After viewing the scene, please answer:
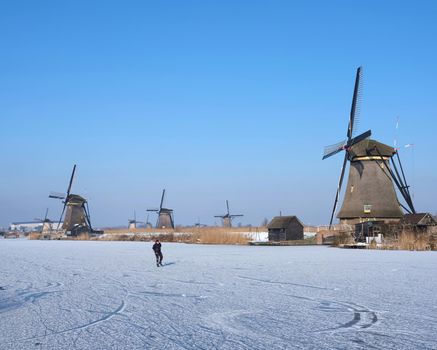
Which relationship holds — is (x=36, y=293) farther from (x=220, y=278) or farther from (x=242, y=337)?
(x=242, y=337)

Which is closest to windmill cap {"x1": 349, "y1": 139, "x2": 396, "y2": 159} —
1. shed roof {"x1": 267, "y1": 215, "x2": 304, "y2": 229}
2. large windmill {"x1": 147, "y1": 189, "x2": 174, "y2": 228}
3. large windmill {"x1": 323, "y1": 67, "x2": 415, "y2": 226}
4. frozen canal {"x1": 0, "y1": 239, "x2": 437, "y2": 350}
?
large windmill {"x1": 323, "y1": 67, "x2": 415, "y2": 226}

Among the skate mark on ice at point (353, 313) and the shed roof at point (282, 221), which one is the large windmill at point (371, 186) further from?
the skate mark on ice at point (353, 313)

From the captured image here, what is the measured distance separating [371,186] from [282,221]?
10.3 meters

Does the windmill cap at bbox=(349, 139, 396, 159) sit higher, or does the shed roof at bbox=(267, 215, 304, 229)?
the windmill cap at bbox=(349, 139, 396, 159)

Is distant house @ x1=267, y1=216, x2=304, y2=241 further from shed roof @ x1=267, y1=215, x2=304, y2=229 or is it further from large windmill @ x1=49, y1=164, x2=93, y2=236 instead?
large windmill @ x1=49, y1=164, x2=93, y2=236

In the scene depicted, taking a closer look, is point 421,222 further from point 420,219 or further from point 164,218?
point 164,218

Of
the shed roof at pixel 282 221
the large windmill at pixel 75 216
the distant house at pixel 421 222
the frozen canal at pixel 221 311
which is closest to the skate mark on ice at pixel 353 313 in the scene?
the frozen canal at pixel 221 311

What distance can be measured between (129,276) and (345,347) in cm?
884

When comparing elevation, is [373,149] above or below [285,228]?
above

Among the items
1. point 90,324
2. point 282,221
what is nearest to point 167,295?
point 90,324

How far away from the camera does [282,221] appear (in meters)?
39.2

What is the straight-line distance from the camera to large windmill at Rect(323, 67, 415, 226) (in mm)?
30406

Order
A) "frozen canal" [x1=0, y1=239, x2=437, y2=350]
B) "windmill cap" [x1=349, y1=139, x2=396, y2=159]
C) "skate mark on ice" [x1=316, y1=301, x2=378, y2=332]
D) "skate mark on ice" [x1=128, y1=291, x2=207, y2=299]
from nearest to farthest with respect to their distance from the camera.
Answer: "frozen canal" [x1=0, y1=239, x2=437, y2=350] < "skate mark on ice" [x1=316, y1=301, x2=378, y2=332] < "skate mark on ice" [x1=128, y1=291, x2=207, y2=299] < "windmill cap" [x1=349, y1=139, x2=396, y2=159]

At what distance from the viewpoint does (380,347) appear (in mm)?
4973
